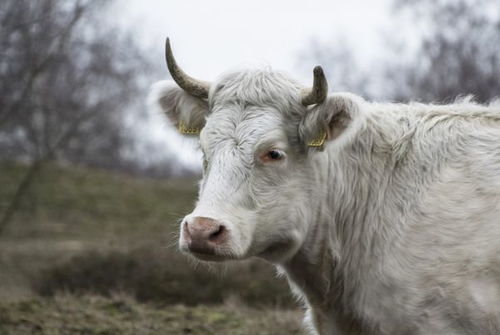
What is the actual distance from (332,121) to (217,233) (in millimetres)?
1216

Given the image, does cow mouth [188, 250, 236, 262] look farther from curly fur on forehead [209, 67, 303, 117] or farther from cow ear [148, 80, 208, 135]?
cow ear [148, 80, 208, 135]

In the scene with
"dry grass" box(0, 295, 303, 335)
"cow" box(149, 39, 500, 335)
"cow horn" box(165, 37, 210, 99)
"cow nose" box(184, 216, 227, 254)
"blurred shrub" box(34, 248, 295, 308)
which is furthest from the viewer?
"blurred shrub" box(34, 248, 295, 308)

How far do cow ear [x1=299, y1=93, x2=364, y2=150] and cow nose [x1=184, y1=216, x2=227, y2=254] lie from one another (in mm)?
1003

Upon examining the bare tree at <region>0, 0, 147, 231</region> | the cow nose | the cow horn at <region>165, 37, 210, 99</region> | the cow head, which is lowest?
the cow nose

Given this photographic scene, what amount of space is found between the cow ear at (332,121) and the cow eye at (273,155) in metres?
0.22

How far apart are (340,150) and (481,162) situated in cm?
102

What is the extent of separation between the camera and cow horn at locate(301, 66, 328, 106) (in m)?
5.87

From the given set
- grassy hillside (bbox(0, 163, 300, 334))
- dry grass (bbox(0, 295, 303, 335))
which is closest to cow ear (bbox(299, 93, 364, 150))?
grassy hillside (bbox(0, 163, 300, 334))

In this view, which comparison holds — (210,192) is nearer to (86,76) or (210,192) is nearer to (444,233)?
(444,233)

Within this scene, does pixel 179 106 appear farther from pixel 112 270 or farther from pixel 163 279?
pixel 112 270

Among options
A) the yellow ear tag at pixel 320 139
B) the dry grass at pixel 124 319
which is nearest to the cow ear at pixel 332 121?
the yellow ear tag at pixel 320 139

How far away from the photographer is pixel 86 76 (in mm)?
21766

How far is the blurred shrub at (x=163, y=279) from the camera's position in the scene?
44.7 ft

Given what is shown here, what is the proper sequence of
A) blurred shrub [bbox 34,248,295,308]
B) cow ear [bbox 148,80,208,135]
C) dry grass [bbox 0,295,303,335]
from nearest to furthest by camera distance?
cow ear [bbox 148,80,208,135]
dry grass [bbox 0,295,303,335]
blurred shrub [bbox 34,248,295,308]
